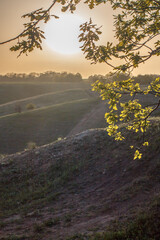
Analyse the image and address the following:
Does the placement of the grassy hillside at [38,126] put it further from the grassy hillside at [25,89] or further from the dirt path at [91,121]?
the grassy hillside at [25,89]

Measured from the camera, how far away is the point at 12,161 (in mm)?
15039

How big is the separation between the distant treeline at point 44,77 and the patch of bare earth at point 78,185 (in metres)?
115

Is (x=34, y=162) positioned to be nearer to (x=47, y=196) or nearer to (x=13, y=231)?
(x=47, y=196)

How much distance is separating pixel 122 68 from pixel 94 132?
1070 centimetres

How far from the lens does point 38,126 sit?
35.6m

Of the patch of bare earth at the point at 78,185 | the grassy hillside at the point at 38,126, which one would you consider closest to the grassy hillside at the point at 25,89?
the grassy hillside at the point at 38,126

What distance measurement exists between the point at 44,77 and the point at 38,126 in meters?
111

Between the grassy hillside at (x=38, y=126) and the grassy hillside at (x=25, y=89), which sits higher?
the grassy hillside at (x=25, y=89)

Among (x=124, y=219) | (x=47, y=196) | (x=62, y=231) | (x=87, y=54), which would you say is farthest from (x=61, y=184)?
(x=87, y=54)

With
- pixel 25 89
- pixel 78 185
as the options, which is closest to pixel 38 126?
pixel 78 185

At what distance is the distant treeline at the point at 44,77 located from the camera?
422 feet

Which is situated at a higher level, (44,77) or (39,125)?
(44,77)

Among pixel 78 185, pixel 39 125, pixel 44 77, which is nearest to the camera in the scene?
pixel 78 185

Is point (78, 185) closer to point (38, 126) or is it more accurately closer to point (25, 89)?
point (38, 126)
